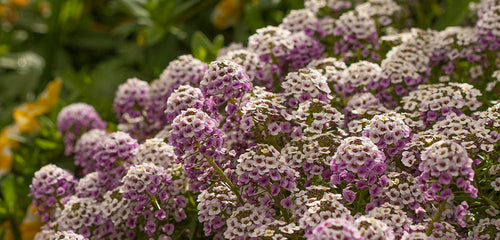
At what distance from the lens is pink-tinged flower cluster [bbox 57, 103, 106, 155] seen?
3.11 metres

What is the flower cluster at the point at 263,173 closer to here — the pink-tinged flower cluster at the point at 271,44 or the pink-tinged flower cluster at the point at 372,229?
the pink-tinged flower cluster at the point at 372,229

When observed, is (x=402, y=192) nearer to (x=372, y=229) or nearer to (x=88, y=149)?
(x=372, y=229)

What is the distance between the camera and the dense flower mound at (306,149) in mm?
1868

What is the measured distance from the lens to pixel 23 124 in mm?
3623

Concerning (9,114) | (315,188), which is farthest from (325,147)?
(9,114)

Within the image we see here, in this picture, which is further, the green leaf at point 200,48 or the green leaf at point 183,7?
the green leaf at point 183,7

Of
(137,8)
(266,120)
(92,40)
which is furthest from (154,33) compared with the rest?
(266,120)

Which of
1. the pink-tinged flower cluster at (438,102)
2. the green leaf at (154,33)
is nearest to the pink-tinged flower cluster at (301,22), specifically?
the pink-tinged flower cluster at (438,102)

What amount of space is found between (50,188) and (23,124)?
130cm

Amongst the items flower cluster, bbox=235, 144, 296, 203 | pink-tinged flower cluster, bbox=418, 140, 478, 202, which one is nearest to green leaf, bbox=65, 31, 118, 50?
flower cluster, bbox=235, 144, 296, 203

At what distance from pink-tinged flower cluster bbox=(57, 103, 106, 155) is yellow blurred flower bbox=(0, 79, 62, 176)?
585 millimetres

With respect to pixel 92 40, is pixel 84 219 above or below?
below

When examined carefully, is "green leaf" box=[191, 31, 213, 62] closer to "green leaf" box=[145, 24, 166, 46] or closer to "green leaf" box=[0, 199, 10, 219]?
"green leaf" box=[145, 24, 166, 46]

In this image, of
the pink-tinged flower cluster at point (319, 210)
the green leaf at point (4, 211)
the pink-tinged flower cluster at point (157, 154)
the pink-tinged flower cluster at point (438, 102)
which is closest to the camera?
the pink-tinged flower cluster at point (319, 210)
